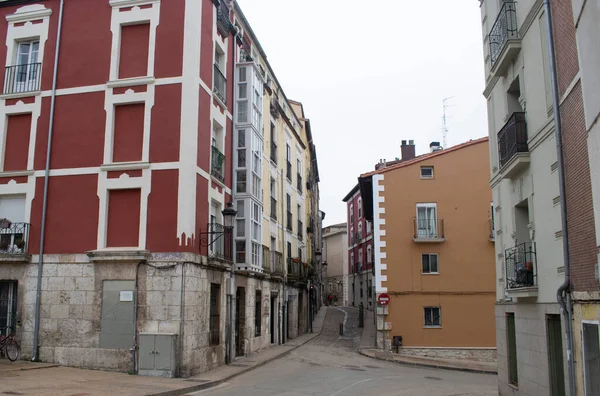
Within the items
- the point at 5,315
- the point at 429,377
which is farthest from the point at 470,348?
the point at 5,315

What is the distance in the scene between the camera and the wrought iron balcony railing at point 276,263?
25547mm

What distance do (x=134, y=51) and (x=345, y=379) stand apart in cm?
1143

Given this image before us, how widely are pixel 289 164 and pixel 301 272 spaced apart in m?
6.39

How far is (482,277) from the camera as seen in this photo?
2489cm

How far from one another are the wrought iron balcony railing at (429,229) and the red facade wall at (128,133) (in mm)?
13328

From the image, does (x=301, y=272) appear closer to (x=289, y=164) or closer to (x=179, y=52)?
(x=289, y=164)

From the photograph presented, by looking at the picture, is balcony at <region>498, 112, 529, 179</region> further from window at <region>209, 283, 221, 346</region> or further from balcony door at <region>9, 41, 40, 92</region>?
balcony door at <region>9, 41, 40, 92</region>

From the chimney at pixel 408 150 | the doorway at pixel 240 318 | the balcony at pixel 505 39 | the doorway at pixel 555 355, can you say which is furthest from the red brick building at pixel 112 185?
the chimney at pixel 408 150

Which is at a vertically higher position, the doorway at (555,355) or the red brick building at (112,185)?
the red brick building at (112,185)

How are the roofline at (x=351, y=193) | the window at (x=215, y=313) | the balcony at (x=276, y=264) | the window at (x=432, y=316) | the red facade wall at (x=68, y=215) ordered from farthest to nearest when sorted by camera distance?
the roofline at (x=351, y=193) → the balcony at (x=276, y=264) → the window at (x=432, y=316) → the window at (x=215, y=313) → the red facade wall at (x=68, y=215)

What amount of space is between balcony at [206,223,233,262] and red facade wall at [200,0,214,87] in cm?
453

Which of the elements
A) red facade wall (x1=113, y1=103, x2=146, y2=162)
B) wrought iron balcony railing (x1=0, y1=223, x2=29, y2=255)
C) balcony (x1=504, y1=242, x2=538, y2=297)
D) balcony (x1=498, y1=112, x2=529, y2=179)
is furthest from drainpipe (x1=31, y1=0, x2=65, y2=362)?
balcony (x1=498, y1=112, x2=529, y2=179)

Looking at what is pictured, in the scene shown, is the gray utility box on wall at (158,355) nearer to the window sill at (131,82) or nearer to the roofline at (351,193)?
the window sill at (131,82)

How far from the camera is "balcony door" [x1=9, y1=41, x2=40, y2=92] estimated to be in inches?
707
